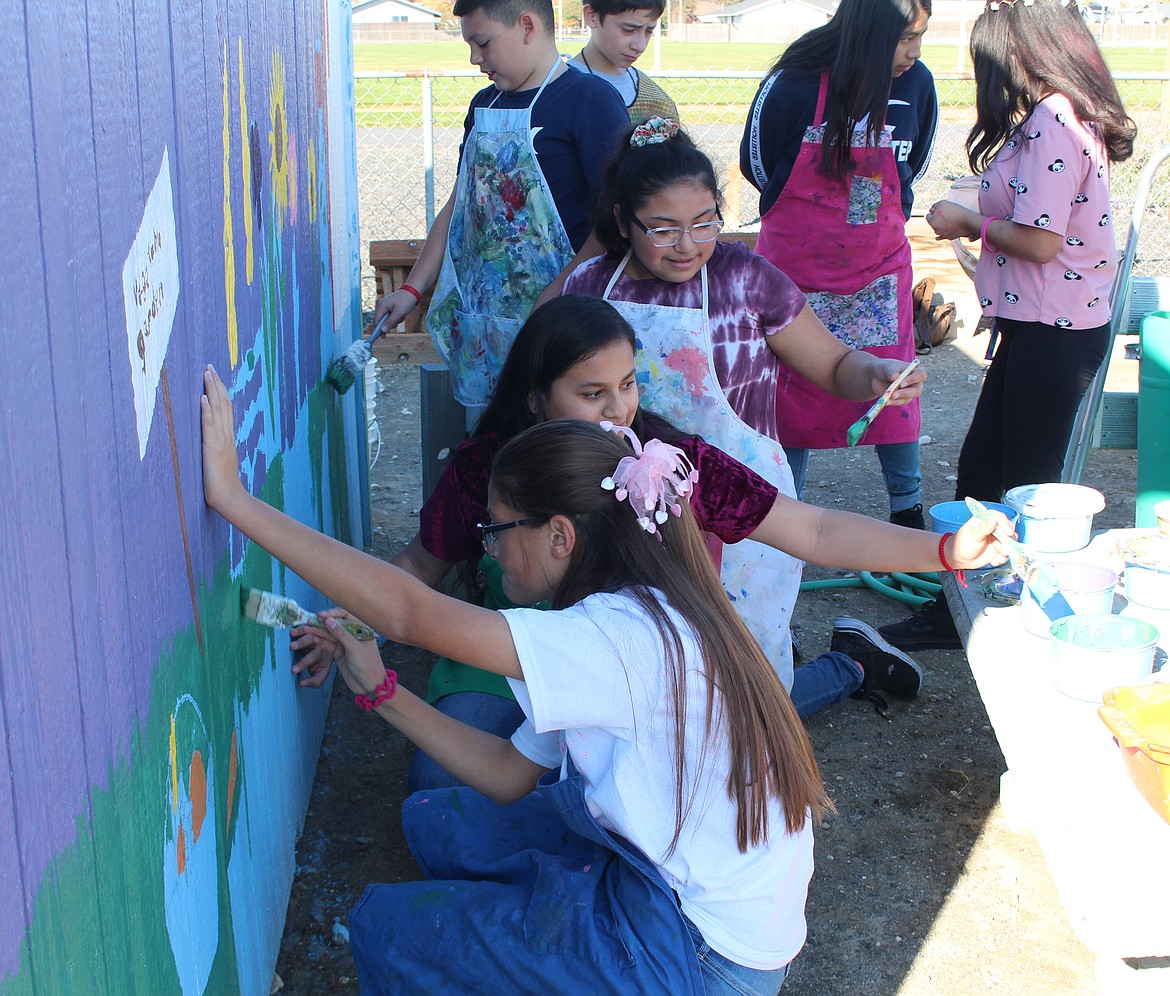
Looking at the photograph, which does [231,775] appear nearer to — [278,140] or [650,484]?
[650,484]

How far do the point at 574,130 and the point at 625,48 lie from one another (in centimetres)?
120

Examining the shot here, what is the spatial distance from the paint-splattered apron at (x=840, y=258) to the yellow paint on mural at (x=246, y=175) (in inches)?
74.2

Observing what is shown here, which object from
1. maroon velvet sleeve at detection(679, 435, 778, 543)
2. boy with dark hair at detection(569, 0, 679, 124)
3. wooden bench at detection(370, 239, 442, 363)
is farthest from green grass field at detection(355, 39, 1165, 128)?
maroon velvet sleeve at detection(679, 435, 778, 543)

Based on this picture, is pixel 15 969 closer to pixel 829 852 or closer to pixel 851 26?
pixel 829 852

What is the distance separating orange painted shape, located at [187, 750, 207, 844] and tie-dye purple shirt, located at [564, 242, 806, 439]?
4.79ft

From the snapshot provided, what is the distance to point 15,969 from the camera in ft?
3.09

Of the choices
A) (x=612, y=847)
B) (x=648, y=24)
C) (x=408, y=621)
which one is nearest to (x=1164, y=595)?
(x=612, y=847)

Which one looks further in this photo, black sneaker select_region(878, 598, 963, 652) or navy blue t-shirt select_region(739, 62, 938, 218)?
black sneaker select_region(878, 598, 963, 652)

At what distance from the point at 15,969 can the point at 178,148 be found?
1.02 meters

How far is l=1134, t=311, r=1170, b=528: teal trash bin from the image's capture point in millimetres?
3789

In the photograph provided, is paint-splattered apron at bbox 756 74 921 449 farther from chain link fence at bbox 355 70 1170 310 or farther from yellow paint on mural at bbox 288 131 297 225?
chain link fence at bbox 355 70 1170 310

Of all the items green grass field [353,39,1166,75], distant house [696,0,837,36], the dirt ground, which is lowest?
the dirt ground

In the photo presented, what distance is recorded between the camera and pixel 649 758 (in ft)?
5.65

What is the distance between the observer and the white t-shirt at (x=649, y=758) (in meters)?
1.67
